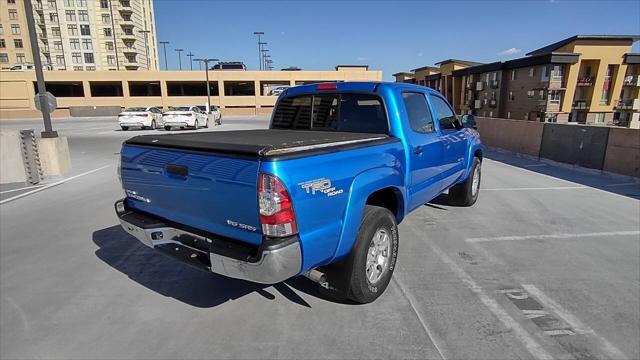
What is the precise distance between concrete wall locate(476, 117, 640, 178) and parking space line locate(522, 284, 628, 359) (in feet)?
26.0

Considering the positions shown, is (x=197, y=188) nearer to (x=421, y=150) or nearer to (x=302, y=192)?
(x=302, y=192)

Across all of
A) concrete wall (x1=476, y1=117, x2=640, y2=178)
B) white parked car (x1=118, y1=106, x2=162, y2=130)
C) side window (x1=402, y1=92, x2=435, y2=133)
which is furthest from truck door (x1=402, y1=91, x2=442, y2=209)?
white parked car (x1=118, y1=106, x2=162, y2=130)

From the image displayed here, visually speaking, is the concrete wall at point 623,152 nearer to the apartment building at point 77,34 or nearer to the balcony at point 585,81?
the balcony at point 585,81

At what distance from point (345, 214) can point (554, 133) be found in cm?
1185

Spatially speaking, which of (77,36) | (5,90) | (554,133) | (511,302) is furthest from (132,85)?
(511,302)

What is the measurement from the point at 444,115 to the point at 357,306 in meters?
3.35

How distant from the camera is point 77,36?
8025cm

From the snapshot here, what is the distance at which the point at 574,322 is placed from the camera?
10.5 feet

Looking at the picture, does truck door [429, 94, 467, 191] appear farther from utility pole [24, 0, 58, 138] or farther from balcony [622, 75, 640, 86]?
balcony [622, 75, 640, 86]

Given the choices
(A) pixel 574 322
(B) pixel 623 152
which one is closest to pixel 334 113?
(A) pixel 574 322

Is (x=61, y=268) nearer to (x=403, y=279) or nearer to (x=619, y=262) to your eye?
(x=403, y=279)

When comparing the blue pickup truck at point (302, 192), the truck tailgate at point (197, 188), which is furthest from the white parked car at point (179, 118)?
the truck tailgate at point (197, 188)

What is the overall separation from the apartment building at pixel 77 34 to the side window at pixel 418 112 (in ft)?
297

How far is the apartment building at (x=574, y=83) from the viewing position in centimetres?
4528
